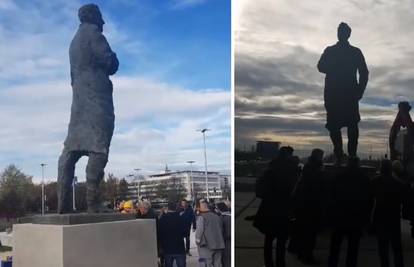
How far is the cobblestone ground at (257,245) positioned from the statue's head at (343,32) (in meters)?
0.98

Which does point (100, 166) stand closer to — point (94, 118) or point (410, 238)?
point (94, 118)

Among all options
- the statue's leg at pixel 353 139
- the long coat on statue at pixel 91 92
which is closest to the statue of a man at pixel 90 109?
the long coat on statue at pixel 91 92

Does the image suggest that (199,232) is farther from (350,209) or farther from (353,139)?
(353,139)

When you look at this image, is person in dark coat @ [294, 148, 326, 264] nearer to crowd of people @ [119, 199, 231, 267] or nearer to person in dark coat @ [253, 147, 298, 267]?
person in dark coat @ [253, 147, 298, 267]

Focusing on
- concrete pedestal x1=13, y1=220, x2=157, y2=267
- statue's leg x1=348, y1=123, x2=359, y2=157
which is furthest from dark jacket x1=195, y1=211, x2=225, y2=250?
statue's leg x1=348, y1=123, x2=359, y2=157

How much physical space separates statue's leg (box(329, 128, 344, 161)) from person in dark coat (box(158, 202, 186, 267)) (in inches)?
71.4

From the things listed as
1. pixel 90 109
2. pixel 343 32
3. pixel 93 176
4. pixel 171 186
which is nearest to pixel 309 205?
pixel 343 32

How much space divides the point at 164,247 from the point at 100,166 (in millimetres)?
1172

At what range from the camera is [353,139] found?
110 inches

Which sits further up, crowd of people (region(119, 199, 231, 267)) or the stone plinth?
the stone plinth

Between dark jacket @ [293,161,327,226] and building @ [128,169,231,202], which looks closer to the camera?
dark jacket @ [293,161,327,226]

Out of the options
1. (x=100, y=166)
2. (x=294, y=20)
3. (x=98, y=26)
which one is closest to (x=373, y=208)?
(x=294, y=20)

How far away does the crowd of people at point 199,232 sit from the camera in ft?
13.0

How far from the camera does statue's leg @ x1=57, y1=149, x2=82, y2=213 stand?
323 cm
